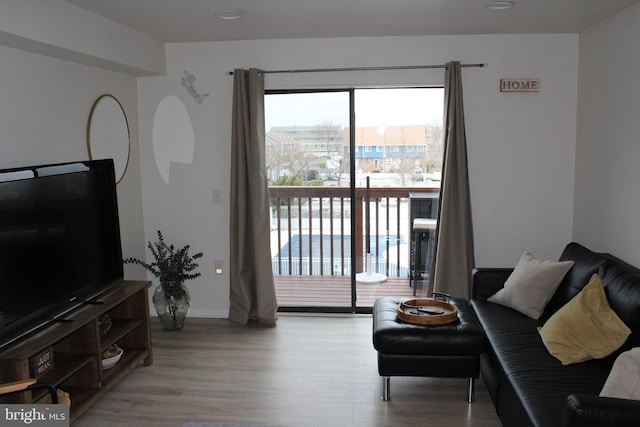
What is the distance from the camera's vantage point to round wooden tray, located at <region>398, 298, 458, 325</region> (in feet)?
11.2

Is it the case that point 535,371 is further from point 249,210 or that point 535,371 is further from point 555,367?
point 249,210

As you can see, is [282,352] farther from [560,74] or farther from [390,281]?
[560,74]

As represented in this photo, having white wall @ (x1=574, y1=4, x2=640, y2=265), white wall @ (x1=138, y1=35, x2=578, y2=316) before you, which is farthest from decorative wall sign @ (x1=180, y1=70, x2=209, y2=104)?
white wall @ (x1=574, y1=4, x2=640, y2=265)

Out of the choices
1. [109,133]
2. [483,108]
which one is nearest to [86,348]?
[109,133]

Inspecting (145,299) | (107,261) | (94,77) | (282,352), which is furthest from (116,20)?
(282,352)

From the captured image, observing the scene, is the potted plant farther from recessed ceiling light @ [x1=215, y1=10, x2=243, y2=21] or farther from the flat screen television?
recessed ceiling light @ [x1=215, y1=10, x2=243, y2=21]

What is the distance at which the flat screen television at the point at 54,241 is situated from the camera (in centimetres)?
281

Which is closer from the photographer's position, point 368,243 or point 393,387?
point 393,387

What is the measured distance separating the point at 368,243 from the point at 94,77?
8.94 ft

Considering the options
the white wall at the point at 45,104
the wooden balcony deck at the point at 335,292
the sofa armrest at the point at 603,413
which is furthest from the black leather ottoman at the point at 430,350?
the white wall at the point at 45,104

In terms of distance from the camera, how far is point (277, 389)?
3646 millimetres

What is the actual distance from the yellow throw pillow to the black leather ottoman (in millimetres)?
426

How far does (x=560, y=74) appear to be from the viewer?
4613mm

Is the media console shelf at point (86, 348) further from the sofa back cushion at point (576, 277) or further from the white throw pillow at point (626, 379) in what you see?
the sofa back cushion at point (576, 277)
